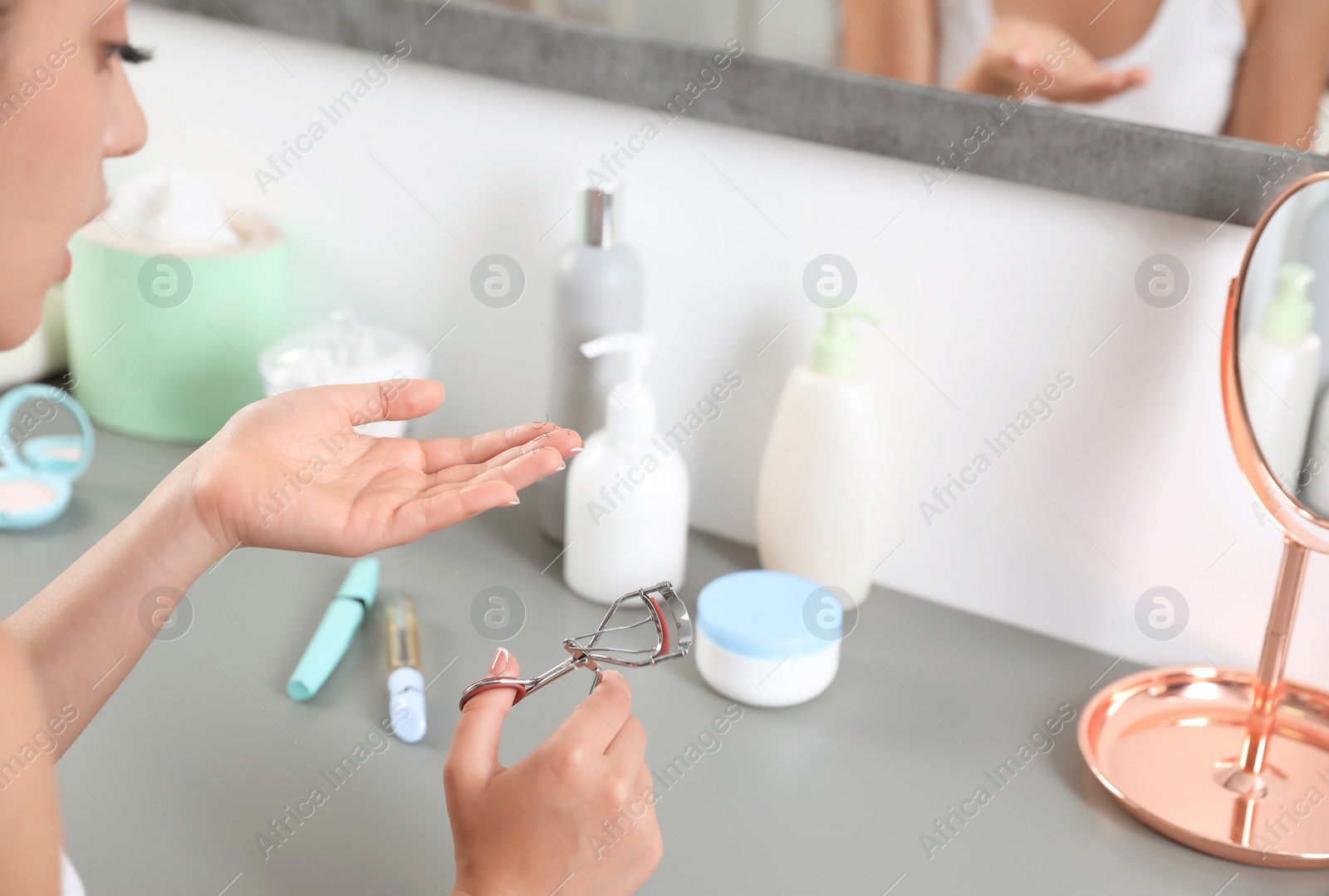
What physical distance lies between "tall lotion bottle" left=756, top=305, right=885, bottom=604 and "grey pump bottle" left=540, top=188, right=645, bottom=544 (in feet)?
0.47

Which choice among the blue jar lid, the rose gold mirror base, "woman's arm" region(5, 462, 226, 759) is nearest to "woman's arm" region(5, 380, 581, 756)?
"woman's arm" region(5, 462, 226, 759)

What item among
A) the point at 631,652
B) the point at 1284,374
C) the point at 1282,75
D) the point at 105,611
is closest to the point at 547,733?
the point at 631,652

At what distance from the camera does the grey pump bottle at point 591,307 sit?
0.93 meters

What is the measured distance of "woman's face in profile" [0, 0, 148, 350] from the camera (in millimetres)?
506

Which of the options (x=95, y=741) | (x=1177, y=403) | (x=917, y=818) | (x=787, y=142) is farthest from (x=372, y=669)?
(x=1177, y=403)

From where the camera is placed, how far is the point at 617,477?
2.96 ft

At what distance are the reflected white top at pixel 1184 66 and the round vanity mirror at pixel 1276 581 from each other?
0.27 feet

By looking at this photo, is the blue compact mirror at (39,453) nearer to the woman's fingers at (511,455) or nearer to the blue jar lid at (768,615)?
the woman's fingers at (511,455)

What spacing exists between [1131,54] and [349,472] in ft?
1.87

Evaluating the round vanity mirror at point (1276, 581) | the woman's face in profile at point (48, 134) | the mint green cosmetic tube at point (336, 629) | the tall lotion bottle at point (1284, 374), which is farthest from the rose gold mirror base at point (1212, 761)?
the woman's face in profile at point (48, 134)

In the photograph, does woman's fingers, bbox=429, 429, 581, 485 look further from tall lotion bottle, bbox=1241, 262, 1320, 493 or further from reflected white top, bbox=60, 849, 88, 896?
tall lotion bottle, bbox=1241, 262, 1320, 493

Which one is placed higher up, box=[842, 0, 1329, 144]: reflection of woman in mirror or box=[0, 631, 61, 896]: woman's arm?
box=[842, 0, 1329, 144]: reflection of woman in mirror

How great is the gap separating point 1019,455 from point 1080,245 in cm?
16

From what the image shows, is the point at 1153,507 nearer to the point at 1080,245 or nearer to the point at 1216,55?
the point at 1080,245
